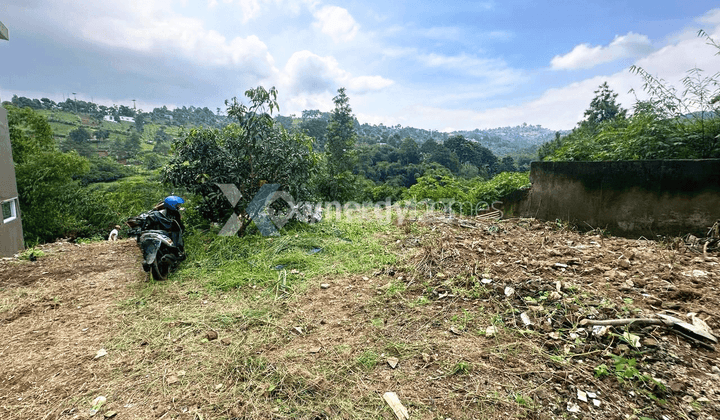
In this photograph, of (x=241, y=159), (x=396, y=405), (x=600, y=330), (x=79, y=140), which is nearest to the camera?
(x=396, y=405)

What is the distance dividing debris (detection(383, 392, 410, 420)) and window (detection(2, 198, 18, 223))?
825 cm

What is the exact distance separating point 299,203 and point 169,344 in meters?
3.29

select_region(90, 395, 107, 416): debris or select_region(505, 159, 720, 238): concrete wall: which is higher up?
select_region(505, 159, 720, 238): concrete wall

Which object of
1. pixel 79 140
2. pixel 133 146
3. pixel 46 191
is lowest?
pixel 46 191

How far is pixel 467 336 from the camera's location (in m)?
2.03

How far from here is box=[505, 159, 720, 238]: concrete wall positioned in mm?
3180

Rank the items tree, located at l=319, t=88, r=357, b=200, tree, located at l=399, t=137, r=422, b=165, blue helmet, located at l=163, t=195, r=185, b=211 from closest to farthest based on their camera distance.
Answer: blue helmet, located at l=163, t=195, r=185, b=211 → tree, located at l=319, t=88, r=357, b=200 → tree, located at l=399, t=137, r=422, b=165

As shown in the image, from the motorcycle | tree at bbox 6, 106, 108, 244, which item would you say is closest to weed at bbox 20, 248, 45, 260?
the motorcycle

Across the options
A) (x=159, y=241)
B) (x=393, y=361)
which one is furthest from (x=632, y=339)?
(x=159, y=241)

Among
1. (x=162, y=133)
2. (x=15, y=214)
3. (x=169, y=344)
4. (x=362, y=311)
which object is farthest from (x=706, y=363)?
(x=162, y=133)

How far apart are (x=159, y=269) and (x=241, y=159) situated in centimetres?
203

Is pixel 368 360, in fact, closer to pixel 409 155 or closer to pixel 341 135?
pixel 341 135

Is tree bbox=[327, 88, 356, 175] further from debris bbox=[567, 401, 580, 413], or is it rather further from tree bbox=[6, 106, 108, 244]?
debris bbox=[567, 401, 580, 413]

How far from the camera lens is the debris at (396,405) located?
4.86 feet
